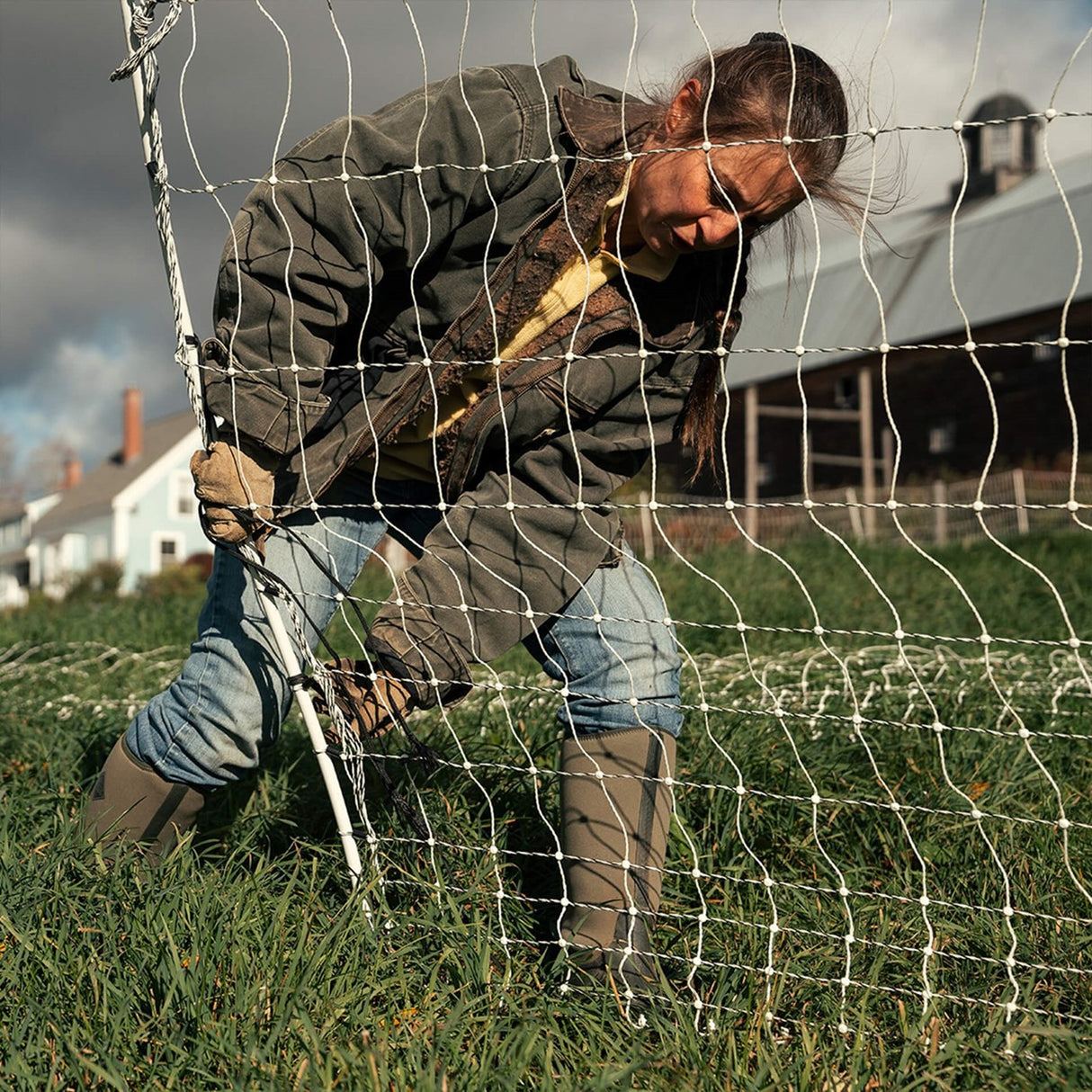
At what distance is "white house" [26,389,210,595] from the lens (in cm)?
3859

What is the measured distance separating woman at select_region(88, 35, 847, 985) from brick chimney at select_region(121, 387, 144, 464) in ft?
143

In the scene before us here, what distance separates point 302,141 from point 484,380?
527 mm

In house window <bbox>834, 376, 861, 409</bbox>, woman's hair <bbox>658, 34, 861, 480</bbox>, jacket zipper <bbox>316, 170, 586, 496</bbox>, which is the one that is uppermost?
woman's hair <bbox>658, 34, 861, 480</bbox>

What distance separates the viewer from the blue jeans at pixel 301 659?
7.22 ft

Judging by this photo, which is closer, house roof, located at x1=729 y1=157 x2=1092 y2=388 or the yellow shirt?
the yellow shirt

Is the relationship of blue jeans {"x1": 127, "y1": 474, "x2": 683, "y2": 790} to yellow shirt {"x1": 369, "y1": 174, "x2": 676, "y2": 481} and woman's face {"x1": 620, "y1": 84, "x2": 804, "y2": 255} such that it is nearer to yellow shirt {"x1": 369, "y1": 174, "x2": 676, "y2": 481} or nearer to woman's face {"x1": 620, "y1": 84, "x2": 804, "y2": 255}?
yellow shirt {"x1": 369, "y1": 174, "x2": 676, "y2": 481}

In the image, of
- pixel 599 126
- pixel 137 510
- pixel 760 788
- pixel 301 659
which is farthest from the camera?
pixel 137 510

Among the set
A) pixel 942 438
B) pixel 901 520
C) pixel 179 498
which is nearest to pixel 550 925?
pixel 901 520

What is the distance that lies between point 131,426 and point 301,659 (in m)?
44.4

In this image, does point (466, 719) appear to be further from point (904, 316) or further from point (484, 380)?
point (904, 316)

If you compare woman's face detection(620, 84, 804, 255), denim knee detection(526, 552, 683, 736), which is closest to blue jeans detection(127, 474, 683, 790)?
denim knee detection(526, 552, 683, 736)

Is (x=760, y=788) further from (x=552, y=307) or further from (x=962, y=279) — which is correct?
(x=962, y=279)

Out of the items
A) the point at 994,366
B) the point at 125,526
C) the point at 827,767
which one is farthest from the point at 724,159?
the point at 125,526

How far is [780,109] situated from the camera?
195 cm
